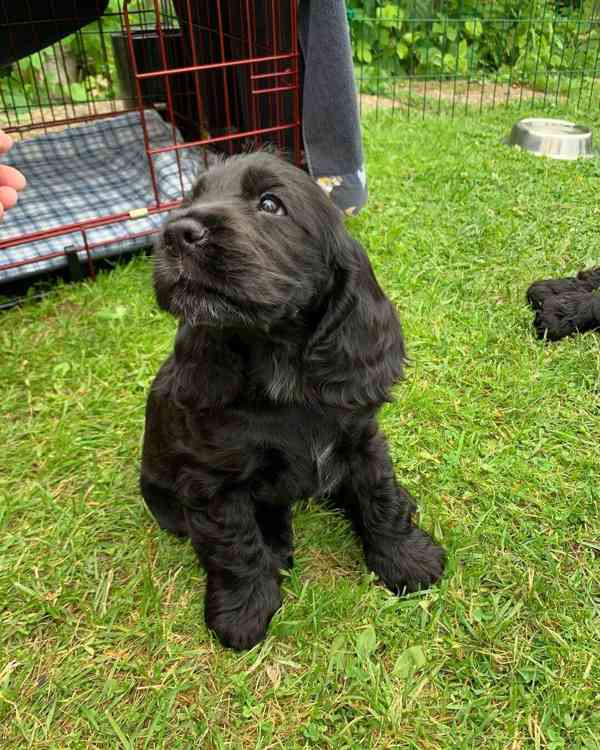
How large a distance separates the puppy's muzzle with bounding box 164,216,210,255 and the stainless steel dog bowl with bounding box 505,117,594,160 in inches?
167

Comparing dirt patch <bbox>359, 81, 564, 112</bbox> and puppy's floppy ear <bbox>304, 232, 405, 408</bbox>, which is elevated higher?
puppy's floppy ear <bbox>304, 232, 405, 408</bbox>

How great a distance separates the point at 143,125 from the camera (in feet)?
10.9

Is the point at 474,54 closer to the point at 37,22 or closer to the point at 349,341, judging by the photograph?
the point at 37,22

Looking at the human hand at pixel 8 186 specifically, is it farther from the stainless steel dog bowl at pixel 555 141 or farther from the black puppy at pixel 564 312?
the stainless steel dog bowl at pixel 555 141

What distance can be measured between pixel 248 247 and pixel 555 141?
14.0 ft

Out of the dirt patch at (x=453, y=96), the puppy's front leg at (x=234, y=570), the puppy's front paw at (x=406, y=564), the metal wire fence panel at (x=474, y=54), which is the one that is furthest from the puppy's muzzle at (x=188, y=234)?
the metal wire fence panel at (x=474, y=54)

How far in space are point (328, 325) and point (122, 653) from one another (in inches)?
41.8

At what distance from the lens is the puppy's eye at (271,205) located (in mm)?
1531

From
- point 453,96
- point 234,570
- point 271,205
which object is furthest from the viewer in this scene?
point 453,96

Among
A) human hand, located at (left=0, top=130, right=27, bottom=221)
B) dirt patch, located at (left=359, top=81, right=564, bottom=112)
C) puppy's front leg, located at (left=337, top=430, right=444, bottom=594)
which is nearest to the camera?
human hand, located at (left=0, top=130, right=27, bottom=221)

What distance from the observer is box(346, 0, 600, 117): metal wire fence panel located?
675 cm

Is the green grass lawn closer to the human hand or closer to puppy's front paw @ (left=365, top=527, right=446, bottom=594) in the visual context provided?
puppy's front paw @ (left=365, top=527, right=446, bottom=594)

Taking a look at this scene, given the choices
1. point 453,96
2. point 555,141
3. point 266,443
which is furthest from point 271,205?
point 453,96

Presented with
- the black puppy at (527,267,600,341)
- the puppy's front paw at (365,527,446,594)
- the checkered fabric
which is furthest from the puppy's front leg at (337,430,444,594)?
the checkered fabric
